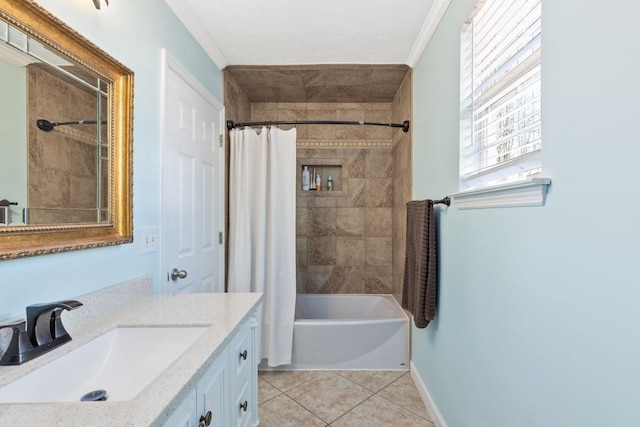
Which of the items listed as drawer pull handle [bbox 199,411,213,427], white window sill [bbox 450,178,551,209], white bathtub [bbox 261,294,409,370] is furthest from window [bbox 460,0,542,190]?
white bathtub [bbox 261,294,409,370]

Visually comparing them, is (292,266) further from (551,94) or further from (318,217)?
(551,94)

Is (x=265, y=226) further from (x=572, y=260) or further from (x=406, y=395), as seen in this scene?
(x=572, y=260)

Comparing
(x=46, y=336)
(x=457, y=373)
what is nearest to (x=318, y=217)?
(x=457, y=373)

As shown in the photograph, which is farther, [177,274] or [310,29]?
[310,29]

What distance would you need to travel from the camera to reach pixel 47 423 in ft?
1.76

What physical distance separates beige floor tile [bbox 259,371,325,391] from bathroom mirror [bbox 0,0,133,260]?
1.49m

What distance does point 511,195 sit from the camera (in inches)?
37.3

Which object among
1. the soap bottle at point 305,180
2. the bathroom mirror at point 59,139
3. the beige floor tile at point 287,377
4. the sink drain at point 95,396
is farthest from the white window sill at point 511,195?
the soap bottle at point 305,180

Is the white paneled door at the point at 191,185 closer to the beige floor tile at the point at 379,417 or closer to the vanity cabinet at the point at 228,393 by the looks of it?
the vanity cabinet at the point at 228,393

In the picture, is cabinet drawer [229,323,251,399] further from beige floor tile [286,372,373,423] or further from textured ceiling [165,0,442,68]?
textured ceiling [165,0,442,68]

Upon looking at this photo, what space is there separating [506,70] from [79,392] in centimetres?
172

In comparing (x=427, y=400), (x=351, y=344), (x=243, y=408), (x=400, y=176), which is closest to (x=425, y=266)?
(x=427, y=400)

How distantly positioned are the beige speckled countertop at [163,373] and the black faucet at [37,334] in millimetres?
22

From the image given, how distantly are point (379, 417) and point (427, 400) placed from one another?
32 centimetres
